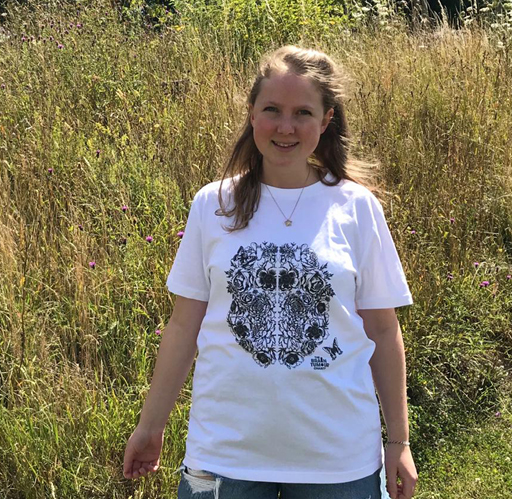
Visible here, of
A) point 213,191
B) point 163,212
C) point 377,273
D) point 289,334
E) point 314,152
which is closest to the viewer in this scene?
point 289,334

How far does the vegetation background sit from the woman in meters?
0.45

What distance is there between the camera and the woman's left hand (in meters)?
1.73

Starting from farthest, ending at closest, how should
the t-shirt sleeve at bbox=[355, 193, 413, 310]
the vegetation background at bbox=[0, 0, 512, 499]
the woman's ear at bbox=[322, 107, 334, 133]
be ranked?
the vegetation background at bbox=[0, 0, 512, 499] < the woman's ear at bbox=[322, 107, 334, 133] < the t-shirt sleeve at bbox=[355, 193, 413, 310]

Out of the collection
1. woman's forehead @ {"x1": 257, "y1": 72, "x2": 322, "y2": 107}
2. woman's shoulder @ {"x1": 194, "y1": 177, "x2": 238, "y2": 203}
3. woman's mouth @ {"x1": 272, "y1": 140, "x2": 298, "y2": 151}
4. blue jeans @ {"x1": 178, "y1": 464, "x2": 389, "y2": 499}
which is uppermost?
woman's forehead @ {"x1": 257, "y1": 72, "x2": 322, "y2": 107}

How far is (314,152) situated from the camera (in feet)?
6.39

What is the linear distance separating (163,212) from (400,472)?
259 cm

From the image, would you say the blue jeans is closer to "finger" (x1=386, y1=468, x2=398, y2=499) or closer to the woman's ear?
"finger" (x1=386, y1=468, x2=398, y2=499)

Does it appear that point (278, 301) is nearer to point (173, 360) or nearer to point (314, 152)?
point (173, 360)

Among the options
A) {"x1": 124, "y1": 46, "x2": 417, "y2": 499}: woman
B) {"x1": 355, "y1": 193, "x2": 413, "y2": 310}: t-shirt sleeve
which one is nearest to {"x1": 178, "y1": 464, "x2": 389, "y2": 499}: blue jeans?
{"x1": 124, "y1": 46, "x2": 417, "y2": 499}: woman

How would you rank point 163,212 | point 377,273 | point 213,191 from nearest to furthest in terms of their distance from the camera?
point 377,273
point 213,191
point 163,212

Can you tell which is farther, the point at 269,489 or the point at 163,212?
the point at 163,212

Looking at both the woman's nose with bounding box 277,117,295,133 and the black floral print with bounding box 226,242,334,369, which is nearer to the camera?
the black floral print with bounding box 226,242,334,369

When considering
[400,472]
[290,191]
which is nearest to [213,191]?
[290,191]

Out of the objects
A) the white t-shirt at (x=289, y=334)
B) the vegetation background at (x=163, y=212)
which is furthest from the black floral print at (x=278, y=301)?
the vegetation background at (x=163, y=212)
